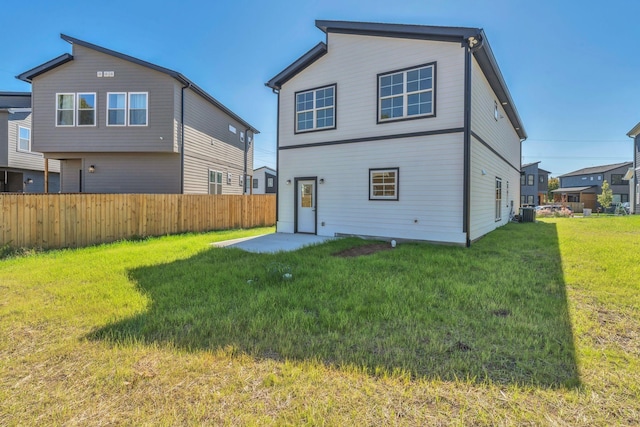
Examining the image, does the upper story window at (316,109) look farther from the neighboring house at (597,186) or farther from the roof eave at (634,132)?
the neighboring house at (597,186)

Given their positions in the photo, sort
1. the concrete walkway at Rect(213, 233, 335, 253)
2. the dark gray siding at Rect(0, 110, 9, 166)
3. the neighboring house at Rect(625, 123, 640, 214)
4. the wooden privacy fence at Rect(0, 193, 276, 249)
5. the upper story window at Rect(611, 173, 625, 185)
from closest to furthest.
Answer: the wooden privacy fence at Rect(0, 193, 276, 249), the concrete walkway at Rect(213, 233, 335, 253), the dark gray siding at Rect(0, 110, 9, 166), the neighboring house at Rect(625, 123, 640, 214), the upper story window at Rect(611, 173, 625, 185)

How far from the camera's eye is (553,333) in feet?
10.7

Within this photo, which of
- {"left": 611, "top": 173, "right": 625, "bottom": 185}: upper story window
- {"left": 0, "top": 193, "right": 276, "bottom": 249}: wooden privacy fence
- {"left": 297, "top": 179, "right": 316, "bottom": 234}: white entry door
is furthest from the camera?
{"left": 611, "top": 173, "right": 625, "bottom": 185}: upper story window

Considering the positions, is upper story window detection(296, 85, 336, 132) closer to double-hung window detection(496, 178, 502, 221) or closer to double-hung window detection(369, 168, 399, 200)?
double-hung window detection(369, 168, 399, 200)

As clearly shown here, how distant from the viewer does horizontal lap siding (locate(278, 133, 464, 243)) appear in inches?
338

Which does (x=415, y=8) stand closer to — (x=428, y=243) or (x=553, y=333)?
(x=428, y=243)

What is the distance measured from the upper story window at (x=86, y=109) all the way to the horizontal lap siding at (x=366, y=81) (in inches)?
325

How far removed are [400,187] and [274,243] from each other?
4.07m

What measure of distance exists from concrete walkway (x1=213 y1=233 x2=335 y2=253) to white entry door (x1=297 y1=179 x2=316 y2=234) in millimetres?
470

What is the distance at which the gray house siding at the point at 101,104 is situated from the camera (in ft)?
43.2

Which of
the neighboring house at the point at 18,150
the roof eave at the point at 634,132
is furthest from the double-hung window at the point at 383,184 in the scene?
the roof eave at the point at 634,132

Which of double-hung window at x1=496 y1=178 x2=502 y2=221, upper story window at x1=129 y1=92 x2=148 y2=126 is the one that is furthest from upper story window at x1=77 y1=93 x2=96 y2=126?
double-hung window at x1=496 y1=178 x2=502 y2=221

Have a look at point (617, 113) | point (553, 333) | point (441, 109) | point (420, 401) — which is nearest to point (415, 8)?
point (441, 109)

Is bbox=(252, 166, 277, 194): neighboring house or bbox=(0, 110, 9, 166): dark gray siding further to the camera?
bbox=(252, 166, 277, 194): neighboring house
